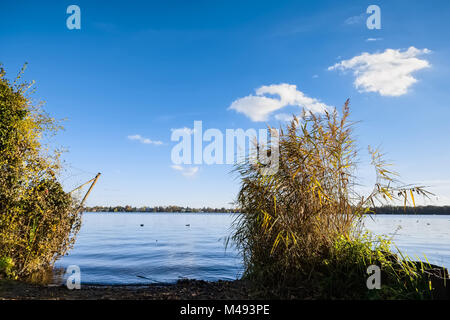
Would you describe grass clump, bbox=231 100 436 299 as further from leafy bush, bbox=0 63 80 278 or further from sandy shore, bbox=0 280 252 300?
leafy bush, bbox=0 63 80 278

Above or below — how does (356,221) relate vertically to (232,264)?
above

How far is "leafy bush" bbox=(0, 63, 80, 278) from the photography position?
25.4ft

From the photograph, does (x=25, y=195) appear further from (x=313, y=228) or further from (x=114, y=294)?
(x=313, y=228)

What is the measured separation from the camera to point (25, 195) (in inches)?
316

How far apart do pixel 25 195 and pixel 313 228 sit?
787 centimetres

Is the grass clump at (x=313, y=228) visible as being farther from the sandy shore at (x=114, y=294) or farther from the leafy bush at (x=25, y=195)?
the leafy bush at (x=25, y=195)

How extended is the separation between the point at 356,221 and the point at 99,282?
8923mm

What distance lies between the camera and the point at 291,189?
5.60 metres

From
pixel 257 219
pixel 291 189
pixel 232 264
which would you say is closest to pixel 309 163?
pixel 291 189

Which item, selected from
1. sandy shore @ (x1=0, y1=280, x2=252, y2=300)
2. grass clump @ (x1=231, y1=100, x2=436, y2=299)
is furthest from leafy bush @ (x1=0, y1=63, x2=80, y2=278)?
grass clump @ (x1=231, y1=100, x2=436, y2=299)

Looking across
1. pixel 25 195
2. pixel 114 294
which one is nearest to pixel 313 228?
pixel 114 294

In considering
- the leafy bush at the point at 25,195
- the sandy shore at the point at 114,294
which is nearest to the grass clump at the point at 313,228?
the sandy shore at the point at 114,294

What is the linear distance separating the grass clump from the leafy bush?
615cm
